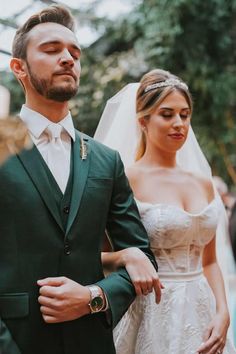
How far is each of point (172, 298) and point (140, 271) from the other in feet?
1.85

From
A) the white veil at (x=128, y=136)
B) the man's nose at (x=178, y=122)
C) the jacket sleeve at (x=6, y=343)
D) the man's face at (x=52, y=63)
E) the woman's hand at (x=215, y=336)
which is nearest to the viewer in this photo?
the jacket sleeve at (x=6, y=343)

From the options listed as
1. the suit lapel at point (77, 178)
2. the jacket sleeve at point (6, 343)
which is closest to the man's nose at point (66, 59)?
the suit lapel at point (77, 178)

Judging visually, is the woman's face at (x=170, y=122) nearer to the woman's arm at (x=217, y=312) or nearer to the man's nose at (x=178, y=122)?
the man's nose at (x=178, y=122)

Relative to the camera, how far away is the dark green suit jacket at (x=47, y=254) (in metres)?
2.02

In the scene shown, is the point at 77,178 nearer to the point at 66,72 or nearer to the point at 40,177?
the point at 40,177

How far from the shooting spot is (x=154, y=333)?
263 cm

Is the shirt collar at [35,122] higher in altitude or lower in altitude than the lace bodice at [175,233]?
higher

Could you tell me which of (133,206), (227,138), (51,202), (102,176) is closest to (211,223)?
(133,206)

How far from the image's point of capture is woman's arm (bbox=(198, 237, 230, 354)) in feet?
8.38

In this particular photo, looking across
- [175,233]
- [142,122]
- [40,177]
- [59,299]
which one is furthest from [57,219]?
[142,122]

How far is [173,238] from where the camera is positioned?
2715mm

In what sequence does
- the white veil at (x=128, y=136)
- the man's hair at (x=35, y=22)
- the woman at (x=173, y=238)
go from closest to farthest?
the man's hair at (x=35, y=22) < the woman at (x=173, y=238) < the white veil at (x=128, y=136)

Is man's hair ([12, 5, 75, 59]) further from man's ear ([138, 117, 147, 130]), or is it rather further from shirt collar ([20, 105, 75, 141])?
man's ear ([138, 117, 147, 130])

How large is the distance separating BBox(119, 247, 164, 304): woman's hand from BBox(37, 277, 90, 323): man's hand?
0.81ft
